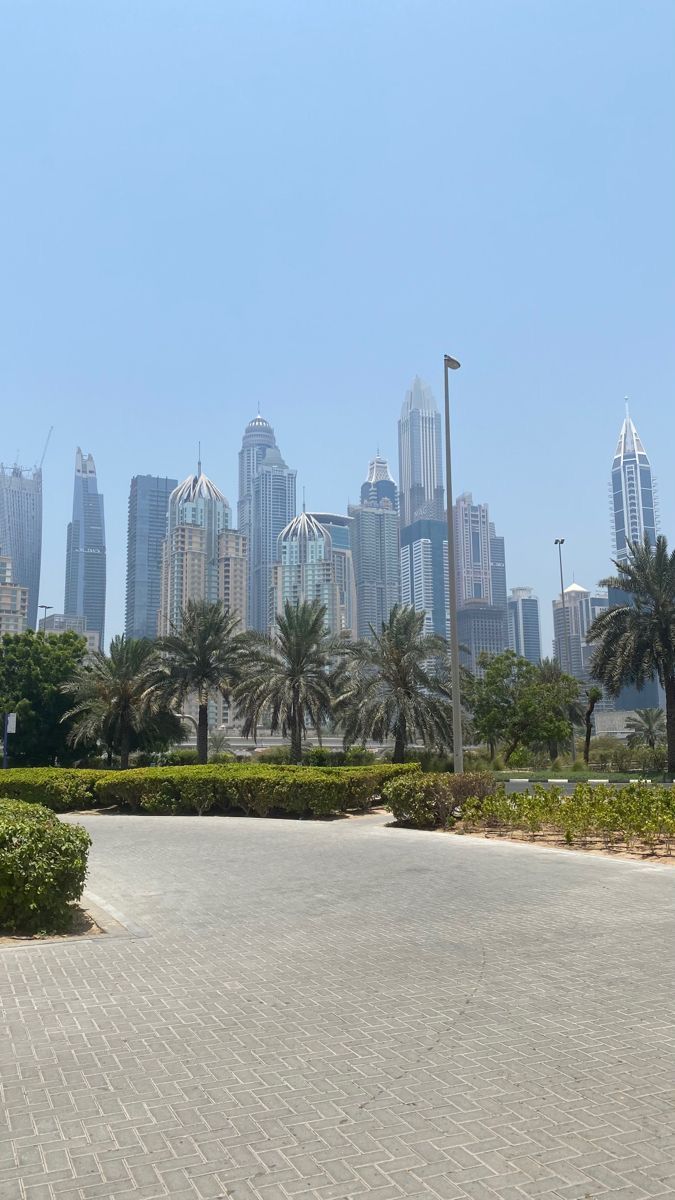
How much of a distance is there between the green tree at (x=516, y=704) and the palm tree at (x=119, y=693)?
1535 cm

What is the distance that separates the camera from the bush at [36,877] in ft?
25.2

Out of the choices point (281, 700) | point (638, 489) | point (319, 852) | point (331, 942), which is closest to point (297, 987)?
point (331, 942)

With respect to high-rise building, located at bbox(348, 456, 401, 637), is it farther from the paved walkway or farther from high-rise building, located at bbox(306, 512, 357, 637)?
the paved walkway

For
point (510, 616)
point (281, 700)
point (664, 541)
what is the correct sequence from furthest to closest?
point (510, 616) < point (664, 541) < point (281, 700)

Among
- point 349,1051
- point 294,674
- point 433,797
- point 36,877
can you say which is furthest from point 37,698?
point 349,1051

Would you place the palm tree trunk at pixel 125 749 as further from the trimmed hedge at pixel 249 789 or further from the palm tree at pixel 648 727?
the palm tree at pixel 648 727

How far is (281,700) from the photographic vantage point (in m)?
31.7

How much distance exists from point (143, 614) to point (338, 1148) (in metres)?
197

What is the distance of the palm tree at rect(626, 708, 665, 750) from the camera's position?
57344 millimetres

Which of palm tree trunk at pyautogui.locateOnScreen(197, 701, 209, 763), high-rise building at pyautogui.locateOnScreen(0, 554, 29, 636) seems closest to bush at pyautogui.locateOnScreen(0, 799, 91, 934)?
palm tree trunk at pyautogui.locateOnScreen(197, 701, 209, 763)

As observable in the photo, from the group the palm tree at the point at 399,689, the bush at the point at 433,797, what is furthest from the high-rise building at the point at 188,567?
the bush at the point at 433,797

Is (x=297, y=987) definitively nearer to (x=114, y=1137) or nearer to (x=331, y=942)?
(x=331, y=942)

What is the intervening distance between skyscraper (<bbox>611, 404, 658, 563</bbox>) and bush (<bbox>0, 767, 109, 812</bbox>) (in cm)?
14890

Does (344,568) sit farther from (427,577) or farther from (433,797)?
(433,797)
